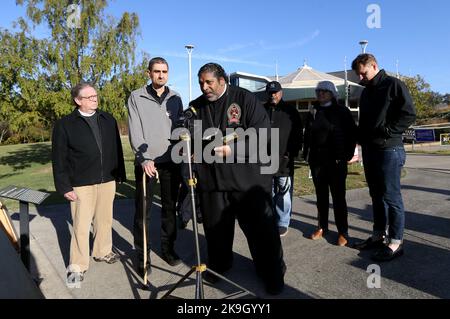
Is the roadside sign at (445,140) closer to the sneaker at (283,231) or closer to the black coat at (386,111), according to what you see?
the sneaker at (283,231)

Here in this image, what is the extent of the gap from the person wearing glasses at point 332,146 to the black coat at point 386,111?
1.05ft

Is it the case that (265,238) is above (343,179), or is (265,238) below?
below

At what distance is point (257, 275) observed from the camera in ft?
12.3

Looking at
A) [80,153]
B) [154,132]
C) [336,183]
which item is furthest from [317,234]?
[80,153]

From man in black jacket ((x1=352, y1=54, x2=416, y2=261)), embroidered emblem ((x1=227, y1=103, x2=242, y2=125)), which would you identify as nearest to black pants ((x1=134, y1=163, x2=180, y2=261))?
embroidered emblem ((x1=227, y1=103, x2=242, y2=125))

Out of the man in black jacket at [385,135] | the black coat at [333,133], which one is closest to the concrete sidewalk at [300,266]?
the man in black jacket at [385,135]

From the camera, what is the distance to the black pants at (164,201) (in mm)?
3881

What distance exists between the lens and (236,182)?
10.9ft

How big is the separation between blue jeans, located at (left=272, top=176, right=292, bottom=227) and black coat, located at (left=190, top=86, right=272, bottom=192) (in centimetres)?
165

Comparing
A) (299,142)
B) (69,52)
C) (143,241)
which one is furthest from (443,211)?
(69,52)
